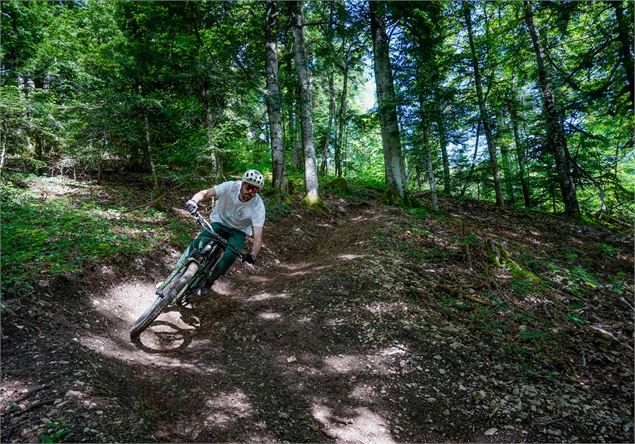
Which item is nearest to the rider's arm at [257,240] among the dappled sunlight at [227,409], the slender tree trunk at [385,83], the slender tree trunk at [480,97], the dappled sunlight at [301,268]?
the dappled sunlight at [227,409]

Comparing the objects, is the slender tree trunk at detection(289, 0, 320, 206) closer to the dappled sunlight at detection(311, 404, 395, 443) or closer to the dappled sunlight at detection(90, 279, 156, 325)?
the dappled sunlight at detection(90, 279, 156, 325)

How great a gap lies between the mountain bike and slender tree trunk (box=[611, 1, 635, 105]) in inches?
447

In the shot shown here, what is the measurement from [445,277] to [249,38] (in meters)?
12.9

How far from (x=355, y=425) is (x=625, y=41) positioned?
12193 mm

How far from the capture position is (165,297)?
4.95 metres

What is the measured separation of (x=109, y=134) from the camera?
10.6 meters

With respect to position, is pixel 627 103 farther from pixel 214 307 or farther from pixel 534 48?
pixel 214 307

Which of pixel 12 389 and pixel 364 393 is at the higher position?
pixel 12 389

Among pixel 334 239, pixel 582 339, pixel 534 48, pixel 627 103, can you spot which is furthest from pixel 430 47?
pixel 582 339

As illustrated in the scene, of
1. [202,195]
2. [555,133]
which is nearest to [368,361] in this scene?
[202,195]

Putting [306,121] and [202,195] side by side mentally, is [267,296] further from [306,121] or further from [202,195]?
[306,121]

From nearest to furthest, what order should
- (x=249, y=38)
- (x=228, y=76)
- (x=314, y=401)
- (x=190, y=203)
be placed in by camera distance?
(x=314, y=401), (x=190, y=203), (x=228, y=76), (x=249, y=38)

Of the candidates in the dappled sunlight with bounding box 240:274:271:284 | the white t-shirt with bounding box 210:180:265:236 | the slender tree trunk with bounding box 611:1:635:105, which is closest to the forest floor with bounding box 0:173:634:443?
the dappled sunlight with bounding box 240:274:271:284

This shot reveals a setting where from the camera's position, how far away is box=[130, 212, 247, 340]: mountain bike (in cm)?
489
